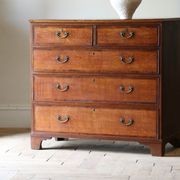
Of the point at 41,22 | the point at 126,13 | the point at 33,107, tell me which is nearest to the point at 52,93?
the point at 33,107

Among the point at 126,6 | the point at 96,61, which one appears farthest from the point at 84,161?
the point at 126,6

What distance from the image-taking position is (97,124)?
143 inches

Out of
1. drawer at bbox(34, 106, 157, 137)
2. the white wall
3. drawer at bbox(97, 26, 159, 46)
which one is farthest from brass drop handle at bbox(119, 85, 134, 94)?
the white wall

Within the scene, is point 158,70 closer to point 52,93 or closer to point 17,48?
point 52,93

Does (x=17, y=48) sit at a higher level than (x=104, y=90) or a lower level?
higher

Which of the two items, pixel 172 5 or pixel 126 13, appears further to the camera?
pixel 172 5

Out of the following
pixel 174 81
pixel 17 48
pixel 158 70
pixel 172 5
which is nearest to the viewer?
pixel 158 70

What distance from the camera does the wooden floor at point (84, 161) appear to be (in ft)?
10.2

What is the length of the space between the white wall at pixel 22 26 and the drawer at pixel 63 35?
0.67 meters

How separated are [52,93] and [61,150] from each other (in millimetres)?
373

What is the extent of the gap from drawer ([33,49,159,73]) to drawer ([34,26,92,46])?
0.18 feet

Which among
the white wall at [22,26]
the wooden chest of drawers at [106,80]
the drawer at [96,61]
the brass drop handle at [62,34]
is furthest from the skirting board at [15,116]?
the brass drop handle at [62,34]

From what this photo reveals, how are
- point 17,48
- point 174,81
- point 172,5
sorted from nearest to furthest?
point 174,81 → point 172,5 → point 17,48

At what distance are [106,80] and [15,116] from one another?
1139 millimetres
